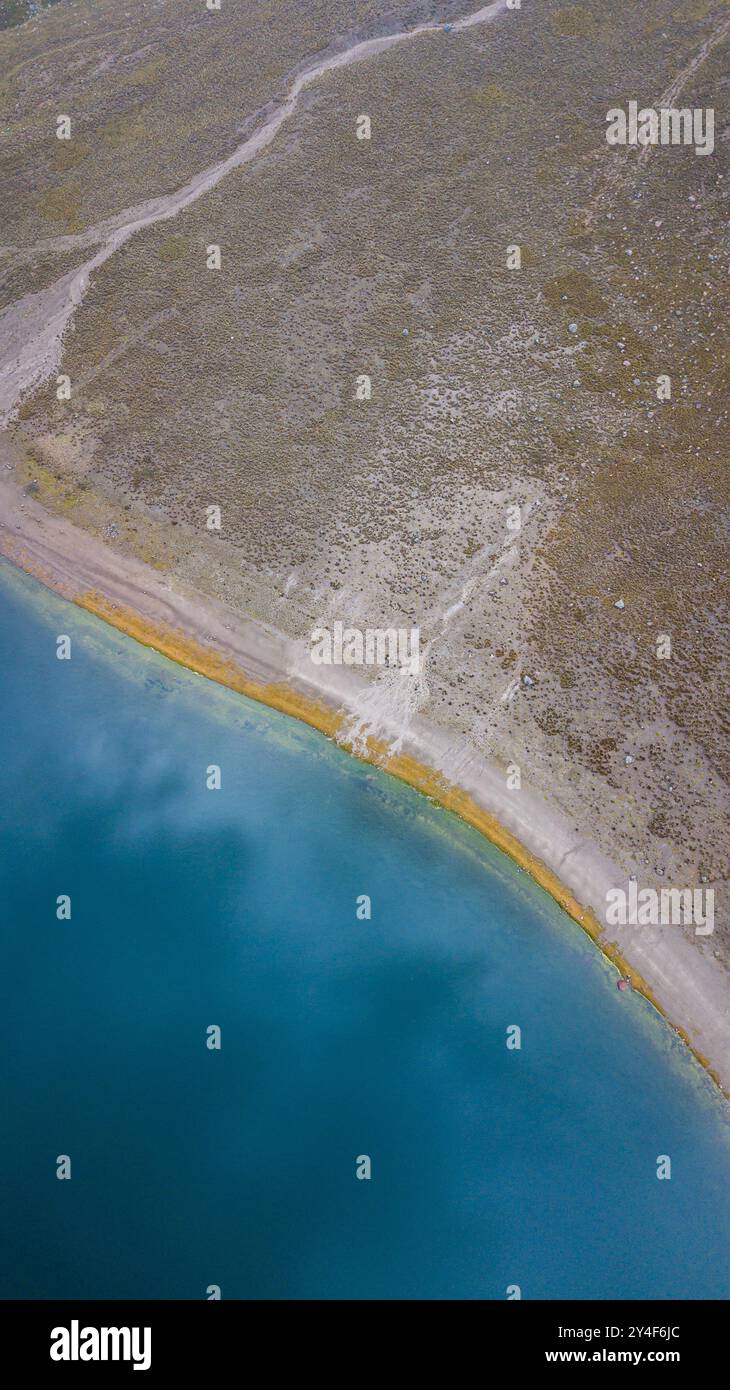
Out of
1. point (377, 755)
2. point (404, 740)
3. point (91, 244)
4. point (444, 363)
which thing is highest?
point (91, 244)

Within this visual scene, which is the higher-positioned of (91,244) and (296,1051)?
(91,244)

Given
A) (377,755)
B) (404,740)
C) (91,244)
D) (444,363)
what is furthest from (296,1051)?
(91,244)

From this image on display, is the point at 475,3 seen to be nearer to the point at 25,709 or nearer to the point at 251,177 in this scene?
the point at 251,177

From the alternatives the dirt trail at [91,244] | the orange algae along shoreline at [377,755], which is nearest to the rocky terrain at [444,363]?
the dirt trail at [91,244]

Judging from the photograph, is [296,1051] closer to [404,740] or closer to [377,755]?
[377,755]

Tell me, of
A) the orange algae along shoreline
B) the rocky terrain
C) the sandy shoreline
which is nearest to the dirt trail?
the rocky terrain
